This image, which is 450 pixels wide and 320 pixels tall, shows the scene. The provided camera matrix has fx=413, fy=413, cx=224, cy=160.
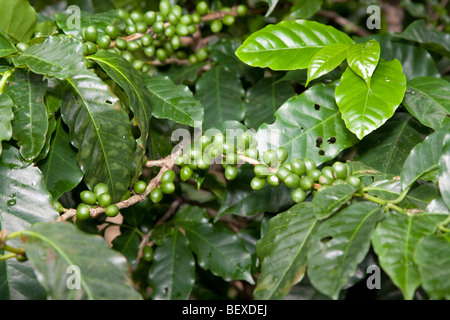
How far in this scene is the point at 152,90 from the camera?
1.01 meters

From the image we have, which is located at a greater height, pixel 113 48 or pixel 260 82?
pixel 113 48

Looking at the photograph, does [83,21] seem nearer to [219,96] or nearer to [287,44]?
[219,96]

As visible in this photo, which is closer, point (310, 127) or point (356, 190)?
point (356, 190)

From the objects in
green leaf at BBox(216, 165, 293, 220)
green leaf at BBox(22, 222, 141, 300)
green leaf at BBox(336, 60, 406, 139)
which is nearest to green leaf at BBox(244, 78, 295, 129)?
green leaf at BBox(216, 165, 293, 220)

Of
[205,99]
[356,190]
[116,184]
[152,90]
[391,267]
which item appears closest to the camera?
[391,267]

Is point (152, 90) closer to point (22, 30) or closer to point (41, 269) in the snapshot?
point (22, 30)

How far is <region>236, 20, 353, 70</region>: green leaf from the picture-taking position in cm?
94

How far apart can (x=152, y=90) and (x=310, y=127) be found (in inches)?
15.4

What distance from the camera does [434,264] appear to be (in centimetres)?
58

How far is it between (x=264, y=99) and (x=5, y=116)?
2.23 ft

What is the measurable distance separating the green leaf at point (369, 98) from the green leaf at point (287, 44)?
0.11 metres

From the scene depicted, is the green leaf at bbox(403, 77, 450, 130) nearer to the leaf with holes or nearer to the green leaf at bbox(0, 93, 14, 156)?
the leaf with holes

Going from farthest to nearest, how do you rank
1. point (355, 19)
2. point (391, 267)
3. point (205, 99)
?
point (355, 19) < point (205, 99) < point (391, 267)

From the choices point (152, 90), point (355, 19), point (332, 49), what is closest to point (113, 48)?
point (152, 90)
